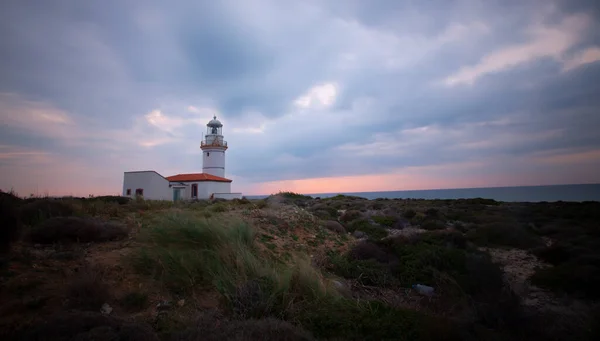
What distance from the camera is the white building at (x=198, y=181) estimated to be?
94.0ft

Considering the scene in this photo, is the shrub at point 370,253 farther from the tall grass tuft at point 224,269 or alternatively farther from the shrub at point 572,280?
the shrub at point 572,280

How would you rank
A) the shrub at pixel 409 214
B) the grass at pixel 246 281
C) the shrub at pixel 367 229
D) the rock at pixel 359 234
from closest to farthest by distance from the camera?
the grass at pixel 246 281
the rock at pixel 359 234
the shrub at pixel 367 229
the shrub at pixel 409 214

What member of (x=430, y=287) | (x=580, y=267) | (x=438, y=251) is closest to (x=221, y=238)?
(x=430, y=287)

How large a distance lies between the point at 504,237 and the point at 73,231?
14719mm

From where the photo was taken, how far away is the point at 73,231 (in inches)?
255

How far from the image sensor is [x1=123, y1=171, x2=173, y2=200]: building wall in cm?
2845

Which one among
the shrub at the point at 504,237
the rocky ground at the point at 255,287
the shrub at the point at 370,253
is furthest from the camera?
the shrub at the point at 504,237

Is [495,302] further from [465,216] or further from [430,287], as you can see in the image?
[465,216]

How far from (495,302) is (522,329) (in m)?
0.55

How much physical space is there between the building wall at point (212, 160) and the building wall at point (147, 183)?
802 cm

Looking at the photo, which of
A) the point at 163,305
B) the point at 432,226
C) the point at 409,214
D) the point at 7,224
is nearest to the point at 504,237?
the point at 432,226

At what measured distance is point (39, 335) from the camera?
2.60 meters

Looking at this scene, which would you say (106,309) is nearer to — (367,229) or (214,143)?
(367,229)

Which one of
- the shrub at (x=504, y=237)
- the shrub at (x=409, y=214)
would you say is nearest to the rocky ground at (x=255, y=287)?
the shrub at (x=504, y=237)
